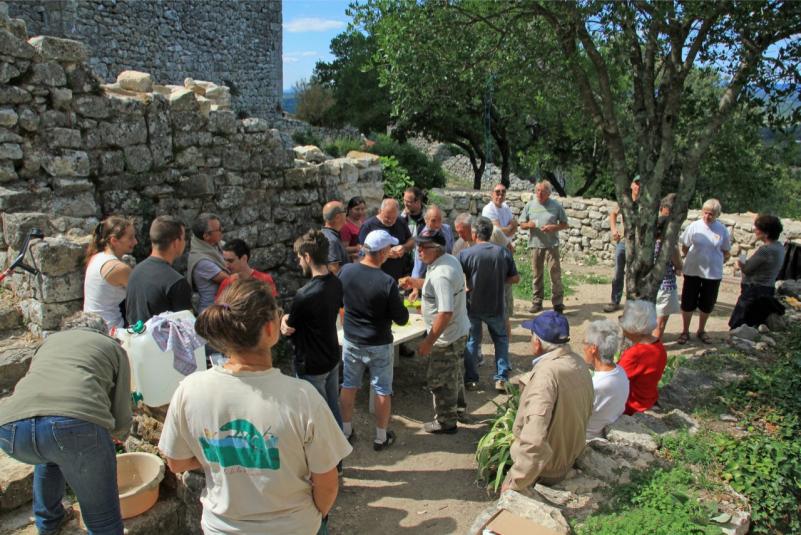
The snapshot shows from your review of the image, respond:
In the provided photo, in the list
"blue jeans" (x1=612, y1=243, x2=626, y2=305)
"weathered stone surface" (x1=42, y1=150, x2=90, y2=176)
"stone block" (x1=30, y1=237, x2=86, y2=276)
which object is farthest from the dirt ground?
"weathered stone surface" (x1=42, y1=150, x2=90, y2=176)

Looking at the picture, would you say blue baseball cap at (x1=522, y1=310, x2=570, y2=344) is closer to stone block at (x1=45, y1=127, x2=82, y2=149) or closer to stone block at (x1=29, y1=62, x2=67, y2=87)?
stone block at (x1=45, y1=127, x2=82, y2=149)

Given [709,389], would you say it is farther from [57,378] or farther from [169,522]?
[57,378]

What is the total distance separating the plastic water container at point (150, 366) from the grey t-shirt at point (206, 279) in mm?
1543

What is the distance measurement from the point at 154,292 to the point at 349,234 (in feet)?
10.3

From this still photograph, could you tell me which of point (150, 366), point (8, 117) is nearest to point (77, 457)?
point (150, 366)

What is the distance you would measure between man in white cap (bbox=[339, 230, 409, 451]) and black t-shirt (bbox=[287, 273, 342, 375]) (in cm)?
29

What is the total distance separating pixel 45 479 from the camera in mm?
3203

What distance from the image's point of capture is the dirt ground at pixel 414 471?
13.8ft

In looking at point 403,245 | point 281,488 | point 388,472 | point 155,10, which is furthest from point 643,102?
point 155,10

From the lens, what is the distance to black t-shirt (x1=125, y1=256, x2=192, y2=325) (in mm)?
4078

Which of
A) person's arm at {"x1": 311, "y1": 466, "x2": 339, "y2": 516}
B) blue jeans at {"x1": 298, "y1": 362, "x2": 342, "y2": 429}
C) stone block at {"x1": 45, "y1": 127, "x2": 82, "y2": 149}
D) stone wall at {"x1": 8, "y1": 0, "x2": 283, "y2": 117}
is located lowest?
blue jeans at {"x1": 298, "y1": 362, "x2": 342, "y2": 429}

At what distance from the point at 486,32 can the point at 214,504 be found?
20.9ft

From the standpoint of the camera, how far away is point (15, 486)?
3568mm

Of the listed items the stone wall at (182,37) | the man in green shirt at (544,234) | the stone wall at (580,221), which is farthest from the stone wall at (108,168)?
the stone wall at (182,37)
